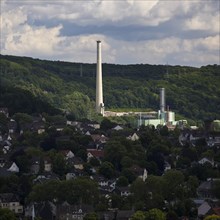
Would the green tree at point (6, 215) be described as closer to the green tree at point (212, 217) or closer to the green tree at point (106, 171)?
the green tree at point (212, 217)

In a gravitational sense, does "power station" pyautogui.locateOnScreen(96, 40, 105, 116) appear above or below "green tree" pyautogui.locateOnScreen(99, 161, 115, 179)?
above

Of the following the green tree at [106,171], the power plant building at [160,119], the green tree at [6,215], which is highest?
the power plant building at [160,119]

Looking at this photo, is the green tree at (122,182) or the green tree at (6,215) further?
the green tree at (122,182)

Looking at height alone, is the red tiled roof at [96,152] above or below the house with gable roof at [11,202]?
above

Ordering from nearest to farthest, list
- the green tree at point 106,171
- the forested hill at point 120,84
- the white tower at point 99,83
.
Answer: the green tree at point 106,171, the white tower at point 99,83, the forested hill at point 120,84

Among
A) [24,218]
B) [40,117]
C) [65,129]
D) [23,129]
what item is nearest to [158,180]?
[24,218]

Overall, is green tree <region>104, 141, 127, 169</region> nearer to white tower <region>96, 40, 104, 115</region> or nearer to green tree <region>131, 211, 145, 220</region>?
green tree <region>131, 211, 145, 220</region>

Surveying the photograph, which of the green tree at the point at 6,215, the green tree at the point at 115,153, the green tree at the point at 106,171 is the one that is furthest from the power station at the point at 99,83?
the green tree at the point at 6,215

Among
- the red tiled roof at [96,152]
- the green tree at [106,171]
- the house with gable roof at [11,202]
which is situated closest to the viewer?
the house with gable roof at [11,202]

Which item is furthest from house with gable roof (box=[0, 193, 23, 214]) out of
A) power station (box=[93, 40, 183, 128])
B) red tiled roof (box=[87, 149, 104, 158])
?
power station (box=[93, 40, 183, 128])
